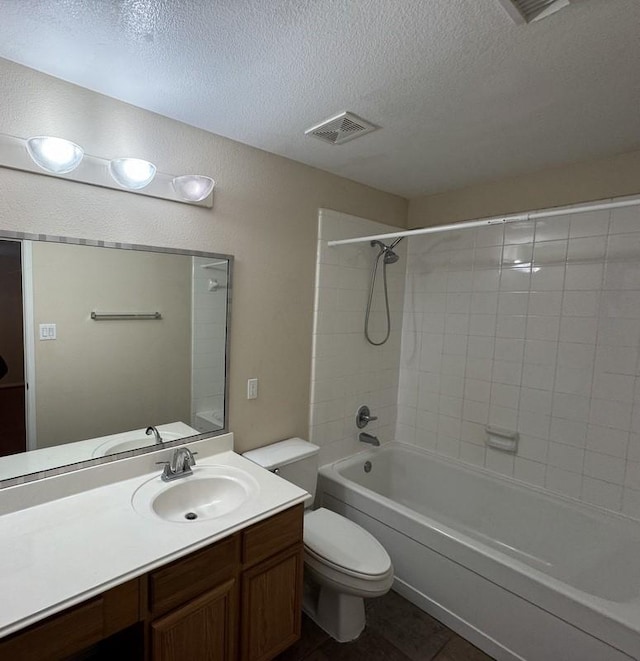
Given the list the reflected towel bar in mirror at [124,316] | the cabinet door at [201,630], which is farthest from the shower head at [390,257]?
the cabinet door at [201,630]

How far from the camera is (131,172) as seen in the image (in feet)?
4.87

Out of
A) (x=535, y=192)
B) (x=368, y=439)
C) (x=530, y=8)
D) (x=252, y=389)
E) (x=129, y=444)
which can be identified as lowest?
(x=368, y=439)

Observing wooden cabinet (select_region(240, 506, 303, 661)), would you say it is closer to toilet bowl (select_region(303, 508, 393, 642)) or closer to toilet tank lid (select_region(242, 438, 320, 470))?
toilet bowl (select_region(303, 508, 393, 642))

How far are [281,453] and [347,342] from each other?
2.82 ft

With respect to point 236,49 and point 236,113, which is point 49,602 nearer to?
point 236,49

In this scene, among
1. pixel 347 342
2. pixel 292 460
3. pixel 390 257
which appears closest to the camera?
pixel 292 460

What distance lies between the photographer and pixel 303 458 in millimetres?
2129

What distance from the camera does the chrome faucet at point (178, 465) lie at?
1.66m

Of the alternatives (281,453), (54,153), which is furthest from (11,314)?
(281,453)

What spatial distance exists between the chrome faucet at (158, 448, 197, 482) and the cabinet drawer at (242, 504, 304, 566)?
452 mm

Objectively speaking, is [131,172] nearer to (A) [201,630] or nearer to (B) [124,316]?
(B) [124,316]

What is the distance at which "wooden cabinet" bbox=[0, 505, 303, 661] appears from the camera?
1.03 m

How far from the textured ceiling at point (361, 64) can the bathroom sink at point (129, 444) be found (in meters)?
1.41

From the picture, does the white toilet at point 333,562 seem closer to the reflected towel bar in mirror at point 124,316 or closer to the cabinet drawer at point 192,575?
the cabinet drawer at point 192,575
